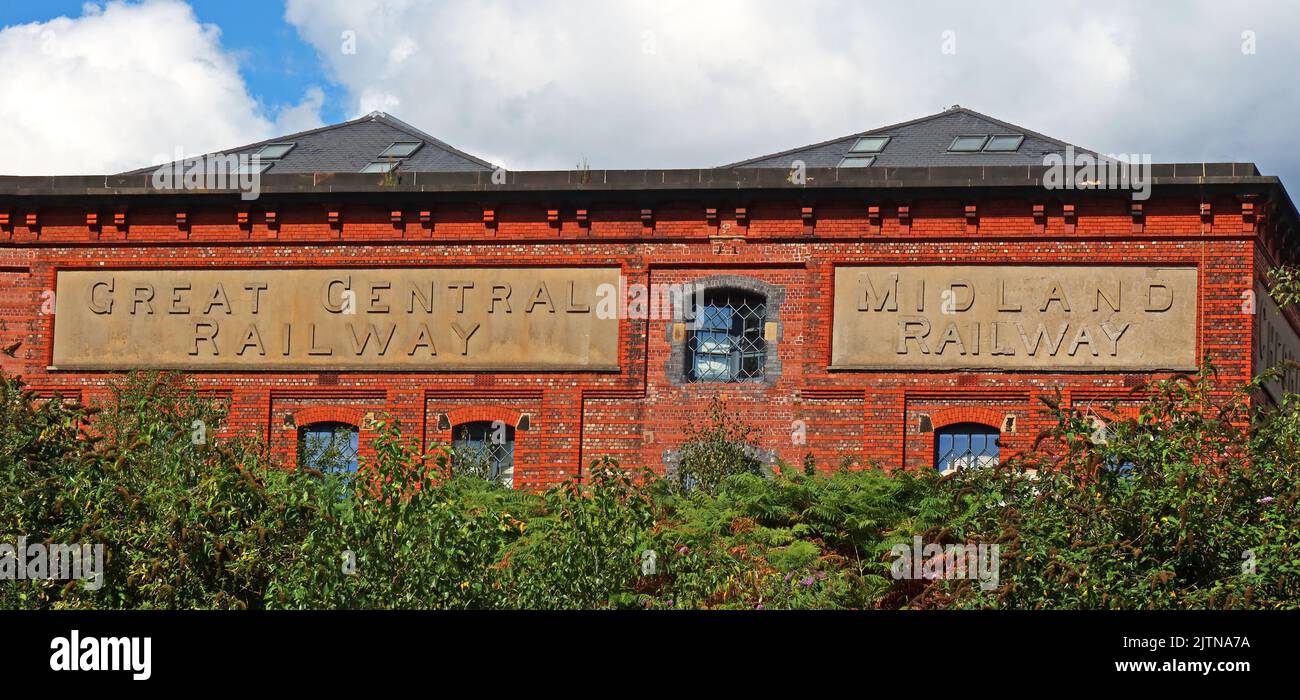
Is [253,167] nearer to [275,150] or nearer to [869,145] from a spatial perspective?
[275,150]

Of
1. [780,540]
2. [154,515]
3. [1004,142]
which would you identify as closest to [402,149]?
[1004,142]

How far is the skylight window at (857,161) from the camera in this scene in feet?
98.4

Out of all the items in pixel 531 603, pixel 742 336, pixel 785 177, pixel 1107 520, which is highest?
pixel 785 177

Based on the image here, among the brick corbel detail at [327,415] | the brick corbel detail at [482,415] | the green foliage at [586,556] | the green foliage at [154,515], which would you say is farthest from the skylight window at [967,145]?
the green foliage at [154,515]

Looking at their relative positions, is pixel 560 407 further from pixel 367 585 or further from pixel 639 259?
A: pixel 367 585

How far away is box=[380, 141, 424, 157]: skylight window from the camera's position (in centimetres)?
3175

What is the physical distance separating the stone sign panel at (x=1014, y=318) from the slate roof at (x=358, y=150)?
7.68m

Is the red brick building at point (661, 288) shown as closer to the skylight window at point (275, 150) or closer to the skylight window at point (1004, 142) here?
the skylight window at point (1004, 142)

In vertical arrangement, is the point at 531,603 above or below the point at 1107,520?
below

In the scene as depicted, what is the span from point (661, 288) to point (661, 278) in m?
0.18

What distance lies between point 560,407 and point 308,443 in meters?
4.16
